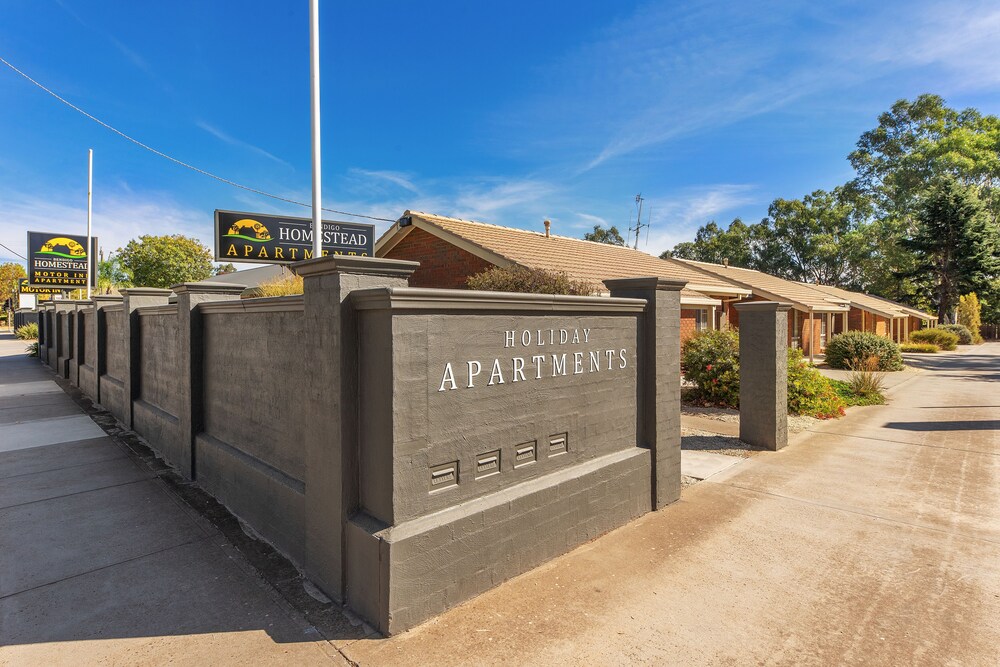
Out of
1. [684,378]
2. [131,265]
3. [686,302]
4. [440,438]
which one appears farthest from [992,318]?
[131,265]

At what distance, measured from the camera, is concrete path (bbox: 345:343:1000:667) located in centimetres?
301

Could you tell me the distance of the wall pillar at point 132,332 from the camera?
26.6ft

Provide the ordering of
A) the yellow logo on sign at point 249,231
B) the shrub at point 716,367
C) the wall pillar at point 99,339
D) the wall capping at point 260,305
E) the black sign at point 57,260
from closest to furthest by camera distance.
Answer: the wall capping at point 260,305, the wall pillar at point 99,339, the shrub at point 716,367, the yellow logo on sign at point 249,231, the black sign at point 57,260

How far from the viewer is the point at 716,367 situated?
422 inches

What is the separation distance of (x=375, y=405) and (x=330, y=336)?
57 cm

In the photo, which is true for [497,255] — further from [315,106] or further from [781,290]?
[781,290]

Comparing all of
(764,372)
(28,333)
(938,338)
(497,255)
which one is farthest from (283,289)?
(28,333)

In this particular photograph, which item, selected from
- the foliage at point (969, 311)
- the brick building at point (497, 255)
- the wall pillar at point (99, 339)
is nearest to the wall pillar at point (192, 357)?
the wall pillar at point (99, 339)

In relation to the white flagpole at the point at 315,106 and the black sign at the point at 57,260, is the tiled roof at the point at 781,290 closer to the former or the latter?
the white flagpole at the point at 315,106

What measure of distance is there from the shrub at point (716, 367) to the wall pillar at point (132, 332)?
9.90 metres

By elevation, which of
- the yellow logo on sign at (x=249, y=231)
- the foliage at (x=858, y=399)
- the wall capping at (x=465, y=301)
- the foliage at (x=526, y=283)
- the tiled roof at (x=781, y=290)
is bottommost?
the foliage at (x=858, y=399)

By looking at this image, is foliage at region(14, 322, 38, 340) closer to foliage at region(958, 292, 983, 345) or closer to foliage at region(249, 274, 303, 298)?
foliage at region(249, 274, 303, 298)

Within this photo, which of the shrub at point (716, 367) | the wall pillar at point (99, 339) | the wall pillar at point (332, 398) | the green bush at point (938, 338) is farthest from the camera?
the green bush at point (938, 338)

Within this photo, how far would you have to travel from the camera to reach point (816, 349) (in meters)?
26.3
